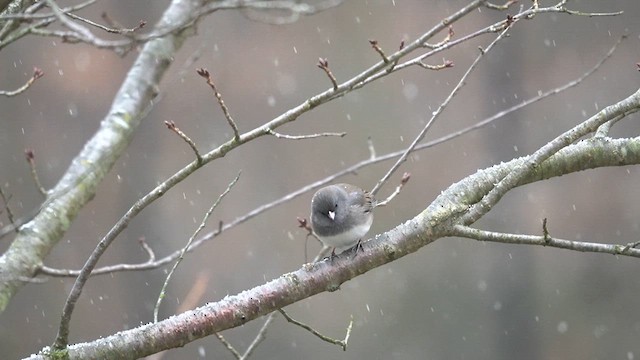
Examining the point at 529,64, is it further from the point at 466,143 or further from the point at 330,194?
the point at 330,194

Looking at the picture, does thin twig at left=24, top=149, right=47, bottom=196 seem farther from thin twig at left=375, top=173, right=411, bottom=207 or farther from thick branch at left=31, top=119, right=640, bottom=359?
thin twig at left=375, top=173, right=411, bottom=207

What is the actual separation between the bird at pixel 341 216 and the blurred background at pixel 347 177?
9.73 ft

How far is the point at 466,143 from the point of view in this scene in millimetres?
5891

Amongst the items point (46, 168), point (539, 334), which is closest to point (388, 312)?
point (539, 334)

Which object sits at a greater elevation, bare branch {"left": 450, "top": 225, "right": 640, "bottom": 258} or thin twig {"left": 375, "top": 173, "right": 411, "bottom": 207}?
thin twig {"left": 375, "top": 173, "right": 411, "bottom": 207}

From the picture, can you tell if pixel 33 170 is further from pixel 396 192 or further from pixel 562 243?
pixel 562 243

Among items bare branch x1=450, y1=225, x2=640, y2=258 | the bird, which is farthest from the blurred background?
bare branch x1=450, y1=225, x2=640, y2=258

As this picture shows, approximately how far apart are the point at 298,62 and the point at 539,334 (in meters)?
2.80

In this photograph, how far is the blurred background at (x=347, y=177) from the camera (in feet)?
18.8

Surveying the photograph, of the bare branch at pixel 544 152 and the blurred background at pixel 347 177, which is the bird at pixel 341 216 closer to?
the bare branch at pixel 544 152

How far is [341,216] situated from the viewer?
2568 millimetres

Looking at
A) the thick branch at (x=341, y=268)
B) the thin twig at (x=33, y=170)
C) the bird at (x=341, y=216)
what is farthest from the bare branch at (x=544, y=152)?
the thin twig at (x=33, y=170)

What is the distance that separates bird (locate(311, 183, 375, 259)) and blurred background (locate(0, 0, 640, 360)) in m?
2.97

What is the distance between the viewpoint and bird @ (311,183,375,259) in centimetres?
244
